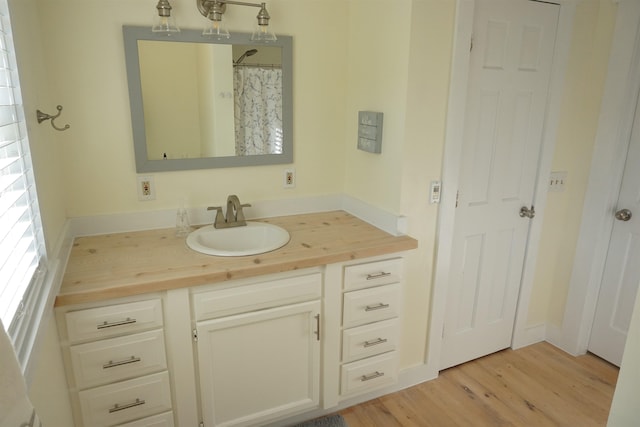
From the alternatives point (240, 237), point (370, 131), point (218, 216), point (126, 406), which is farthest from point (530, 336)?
point (126, 406)

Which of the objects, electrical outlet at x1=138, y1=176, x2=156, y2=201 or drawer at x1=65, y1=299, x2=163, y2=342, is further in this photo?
electrical outlet at x1=138, y1=176, x2=156, y2=201

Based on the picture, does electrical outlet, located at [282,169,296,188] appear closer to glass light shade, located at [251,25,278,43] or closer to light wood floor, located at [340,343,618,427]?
glass light shade, located at [251,25,278,43]

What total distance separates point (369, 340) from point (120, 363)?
1084mm

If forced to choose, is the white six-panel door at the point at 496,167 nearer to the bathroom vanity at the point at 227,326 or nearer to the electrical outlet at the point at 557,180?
the electrical outlet at the point at 557,180

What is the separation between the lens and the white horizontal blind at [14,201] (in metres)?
1.06

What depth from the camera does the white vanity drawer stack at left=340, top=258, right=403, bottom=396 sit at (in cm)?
193

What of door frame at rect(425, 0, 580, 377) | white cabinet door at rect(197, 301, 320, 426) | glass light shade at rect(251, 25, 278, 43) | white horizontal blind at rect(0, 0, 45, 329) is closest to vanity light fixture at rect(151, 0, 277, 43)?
glass light shade at rect(251, 25, 278, 43)

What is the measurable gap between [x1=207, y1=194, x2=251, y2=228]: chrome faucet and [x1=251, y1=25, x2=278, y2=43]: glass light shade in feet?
2.51

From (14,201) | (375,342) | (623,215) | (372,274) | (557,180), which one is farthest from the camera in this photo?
(557,180)

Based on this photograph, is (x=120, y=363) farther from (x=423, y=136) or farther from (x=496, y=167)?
(x=496, y=167)

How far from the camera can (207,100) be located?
79.2 inches

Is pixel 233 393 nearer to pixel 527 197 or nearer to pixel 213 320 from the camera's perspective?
pixel 213 320

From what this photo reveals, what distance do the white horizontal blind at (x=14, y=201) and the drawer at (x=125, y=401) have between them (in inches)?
21.6

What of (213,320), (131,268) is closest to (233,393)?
(213,320)
